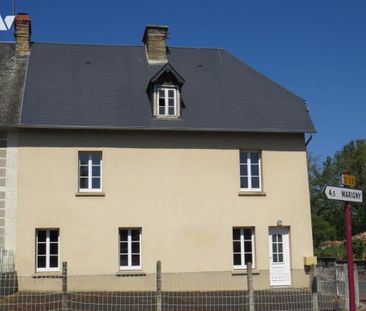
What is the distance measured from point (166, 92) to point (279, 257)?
24.8ft

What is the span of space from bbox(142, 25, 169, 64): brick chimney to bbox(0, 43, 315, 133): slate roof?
43 cm

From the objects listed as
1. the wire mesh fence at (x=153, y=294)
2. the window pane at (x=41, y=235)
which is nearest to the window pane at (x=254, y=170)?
the wire mesh fence at (x=153, y=294)

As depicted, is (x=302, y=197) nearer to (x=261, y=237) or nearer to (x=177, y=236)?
(x=261, y=237)

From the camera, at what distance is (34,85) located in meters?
22.3

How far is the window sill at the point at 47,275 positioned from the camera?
20.0m

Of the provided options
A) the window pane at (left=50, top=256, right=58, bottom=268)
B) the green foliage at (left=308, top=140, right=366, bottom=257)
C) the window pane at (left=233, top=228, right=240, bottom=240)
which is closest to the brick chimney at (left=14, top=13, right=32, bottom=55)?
the window pane at (left=50, top=256, right=58, bottom=268)

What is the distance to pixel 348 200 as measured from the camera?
1066 cm

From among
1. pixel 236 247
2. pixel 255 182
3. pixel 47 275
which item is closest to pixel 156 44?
pixel 255 182

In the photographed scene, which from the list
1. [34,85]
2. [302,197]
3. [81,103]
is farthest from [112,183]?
[302,197]

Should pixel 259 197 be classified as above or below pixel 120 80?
below

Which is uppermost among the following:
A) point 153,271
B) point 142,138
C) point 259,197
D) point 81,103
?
point 81,103

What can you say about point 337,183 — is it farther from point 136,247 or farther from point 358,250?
point 136,247

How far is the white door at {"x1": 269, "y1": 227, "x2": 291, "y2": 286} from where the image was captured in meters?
21.7

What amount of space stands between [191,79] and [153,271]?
806 cm
